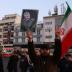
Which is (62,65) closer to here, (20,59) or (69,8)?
(69,8)

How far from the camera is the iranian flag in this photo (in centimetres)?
614

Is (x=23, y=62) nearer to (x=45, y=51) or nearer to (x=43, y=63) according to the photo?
(x=45, y=51)

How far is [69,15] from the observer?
6535 mm

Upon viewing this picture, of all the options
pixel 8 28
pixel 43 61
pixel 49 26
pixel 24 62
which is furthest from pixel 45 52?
pixel 8 28

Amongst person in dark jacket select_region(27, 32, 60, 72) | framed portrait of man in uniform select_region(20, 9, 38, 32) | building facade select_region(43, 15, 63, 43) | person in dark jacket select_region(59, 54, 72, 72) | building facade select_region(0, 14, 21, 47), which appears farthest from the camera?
building facade select_region(0, 14, 21, 47)

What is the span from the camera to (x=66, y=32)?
6.36m

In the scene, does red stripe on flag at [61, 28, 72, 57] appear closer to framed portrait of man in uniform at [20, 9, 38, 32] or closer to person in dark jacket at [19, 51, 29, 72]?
framed portrait of man in uniform at [20, 9, 38, 32]

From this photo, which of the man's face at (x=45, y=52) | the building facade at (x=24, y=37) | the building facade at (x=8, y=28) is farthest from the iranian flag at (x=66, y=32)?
the building facade at (x=8, y=28)

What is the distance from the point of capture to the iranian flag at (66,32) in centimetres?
614

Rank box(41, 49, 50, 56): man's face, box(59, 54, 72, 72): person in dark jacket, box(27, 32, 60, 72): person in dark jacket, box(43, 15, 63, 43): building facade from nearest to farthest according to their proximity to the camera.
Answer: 1. box(27, 32, 60, 72): person in dark jacket
2. box(41, 49, 50, 56): man's face
3. box(59, 54, 72, 72): person in dark jacket
4. box(43, 15, 63, 43): building facade

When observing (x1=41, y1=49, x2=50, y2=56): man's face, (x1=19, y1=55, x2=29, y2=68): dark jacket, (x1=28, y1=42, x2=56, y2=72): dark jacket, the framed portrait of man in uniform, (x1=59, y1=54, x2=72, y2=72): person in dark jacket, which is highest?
the framed portrait of man in uniform

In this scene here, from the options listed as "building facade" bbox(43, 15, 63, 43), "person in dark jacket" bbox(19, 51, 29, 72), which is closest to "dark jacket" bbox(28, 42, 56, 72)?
"person in dark jacket" bbox(19, 51, 29, 72)

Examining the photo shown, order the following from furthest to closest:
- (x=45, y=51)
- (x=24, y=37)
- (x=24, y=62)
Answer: (x=24, y=37) → (x=24, y=62) → (x=45, y=51)

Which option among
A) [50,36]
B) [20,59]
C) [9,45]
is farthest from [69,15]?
[9,45]
